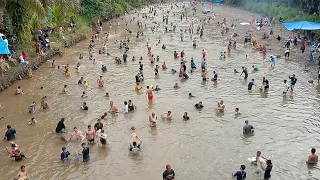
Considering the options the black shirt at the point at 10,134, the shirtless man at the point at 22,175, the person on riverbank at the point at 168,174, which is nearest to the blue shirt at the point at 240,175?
the person on riverbank at the point at 168,174

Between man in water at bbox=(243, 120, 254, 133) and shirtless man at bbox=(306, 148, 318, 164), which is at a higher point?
man in water at bbox=(243, 120, 254, 133)

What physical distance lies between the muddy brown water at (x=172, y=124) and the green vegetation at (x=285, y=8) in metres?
14.7

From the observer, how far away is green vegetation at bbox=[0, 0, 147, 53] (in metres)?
21.6

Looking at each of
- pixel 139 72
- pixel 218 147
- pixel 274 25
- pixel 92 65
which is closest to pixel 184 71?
pixel 139 72

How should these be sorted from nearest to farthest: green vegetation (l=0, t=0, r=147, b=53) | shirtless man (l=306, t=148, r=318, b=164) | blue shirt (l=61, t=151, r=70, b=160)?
shirtless man (l=306, t=148, r=318, b=164)
blue shirt (l=61, t=151, r=70, b=160)
green vegetation (l=0, t=0, r=147, b=53)

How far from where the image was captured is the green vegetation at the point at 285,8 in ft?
133

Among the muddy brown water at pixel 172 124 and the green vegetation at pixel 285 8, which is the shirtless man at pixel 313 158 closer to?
the muddy brown water at pixel 172 124

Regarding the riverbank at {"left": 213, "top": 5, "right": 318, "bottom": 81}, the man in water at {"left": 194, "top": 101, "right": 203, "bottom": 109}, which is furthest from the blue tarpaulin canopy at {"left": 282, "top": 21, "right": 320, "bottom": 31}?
the man in water at {"left": 194, "top": 101, "right": 203, "bottom": 109}

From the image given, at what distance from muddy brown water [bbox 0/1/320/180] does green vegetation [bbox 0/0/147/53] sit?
289 cm

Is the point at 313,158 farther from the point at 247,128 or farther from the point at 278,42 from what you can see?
the point at 278,42

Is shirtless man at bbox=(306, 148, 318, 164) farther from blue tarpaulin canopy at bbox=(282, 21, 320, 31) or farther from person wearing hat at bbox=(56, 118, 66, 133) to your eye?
blue tarpaulin canopy at bbox=(282, 21, 320, 31)

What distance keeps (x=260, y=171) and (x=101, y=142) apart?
21.4ft

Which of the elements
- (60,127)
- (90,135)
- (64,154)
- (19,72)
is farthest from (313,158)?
(19,72)

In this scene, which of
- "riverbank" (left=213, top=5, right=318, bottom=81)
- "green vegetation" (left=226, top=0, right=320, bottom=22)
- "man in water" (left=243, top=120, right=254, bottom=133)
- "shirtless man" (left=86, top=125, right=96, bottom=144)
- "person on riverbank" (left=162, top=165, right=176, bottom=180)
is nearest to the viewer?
"person on riverbank" (left=162, top=165, right=176, bottom=180)
